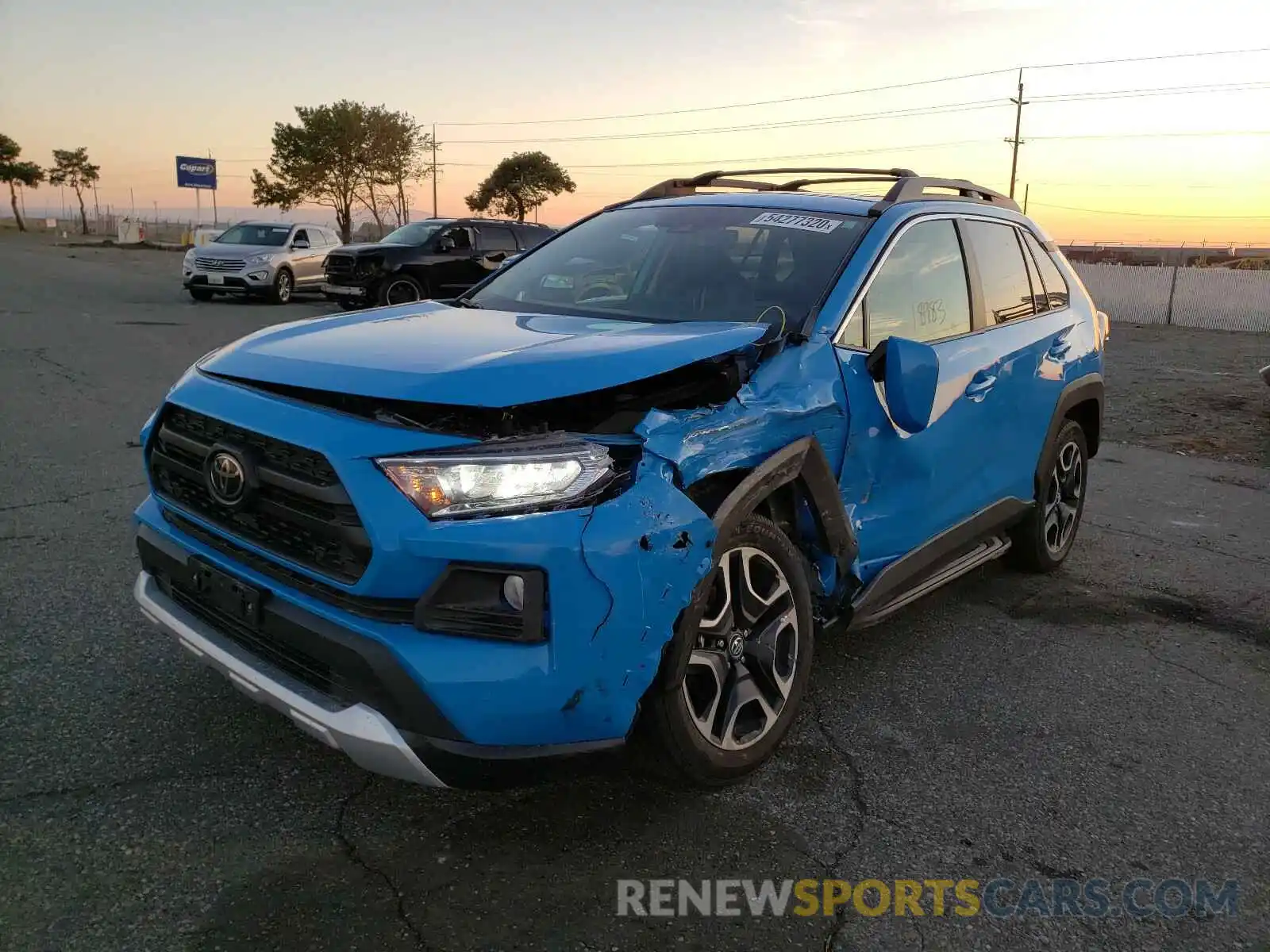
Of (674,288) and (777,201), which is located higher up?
(777,201)

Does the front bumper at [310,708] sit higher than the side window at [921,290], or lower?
lower

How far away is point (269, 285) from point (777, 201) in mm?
17920

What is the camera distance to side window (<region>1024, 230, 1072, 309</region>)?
16.6ft

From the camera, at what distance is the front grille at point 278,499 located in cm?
238

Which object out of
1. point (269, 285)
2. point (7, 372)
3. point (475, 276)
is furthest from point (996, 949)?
point (269, 285)

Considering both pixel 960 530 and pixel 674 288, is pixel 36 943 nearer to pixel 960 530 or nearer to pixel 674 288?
pixel 674 288

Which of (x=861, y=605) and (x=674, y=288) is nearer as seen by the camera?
(x=861, y=605)

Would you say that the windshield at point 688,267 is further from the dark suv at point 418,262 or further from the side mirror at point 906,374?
Result: the dark suv at point 418,262

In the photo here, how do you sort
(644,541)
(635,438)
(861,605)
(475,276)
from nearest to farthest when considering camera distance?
(644,541) → (635,438) → (861,605) → (475,276)

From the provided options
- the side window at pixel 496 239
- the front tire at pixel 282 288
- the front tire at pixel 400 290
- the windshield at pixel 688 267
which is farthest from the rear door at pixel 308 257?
the windshield at pixel 688 267

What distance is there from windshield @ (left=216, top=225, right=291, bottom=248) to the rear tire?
1886 centimetres

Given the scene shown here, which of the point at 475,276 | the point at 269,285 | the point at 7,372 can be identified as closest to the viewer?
the point at 7,372

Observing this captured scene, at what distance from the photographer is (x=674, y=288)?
3.80 metres

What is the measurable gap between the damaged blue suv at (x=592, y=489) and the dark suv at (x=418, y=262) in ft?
43.4
